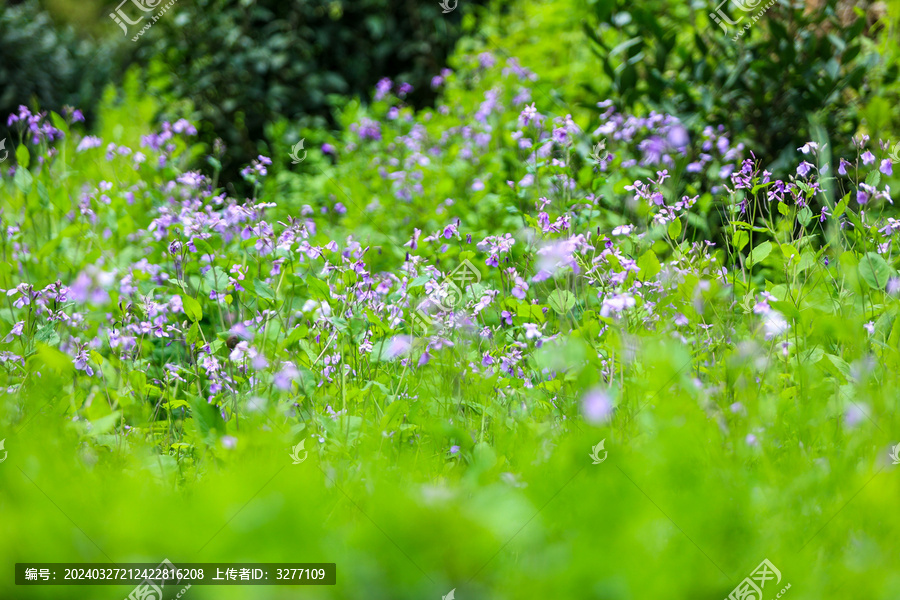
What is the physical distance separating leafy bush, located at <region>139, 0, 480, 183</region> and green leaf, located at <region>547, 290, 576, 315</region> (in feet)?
16.4

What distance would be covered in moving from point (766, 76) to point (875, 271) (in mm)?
Result: 1766

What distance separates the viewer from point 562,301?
201 centimetres

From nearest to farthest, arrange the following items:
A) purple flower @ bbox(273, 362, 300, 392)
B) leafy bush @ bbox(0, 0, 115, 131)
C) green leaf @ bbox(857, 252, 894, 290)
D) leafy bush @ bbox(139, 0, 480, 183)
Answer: purple flower @ bbox(273, 362, 300, 392) → green leaf @ bbox(857, 252, 894, 290) → leafy bush @ bbox(139, 0, 480, 183) → leafy bush @ bbox(0, 0, 115, 131)

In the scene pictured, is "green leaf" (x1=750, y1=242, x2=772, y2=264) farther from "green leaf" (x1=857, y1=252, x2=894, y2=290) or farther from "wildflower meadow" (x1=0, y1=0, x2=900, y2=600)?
"green leaf" (x1=857, y1=252, x2=894, y2=290)

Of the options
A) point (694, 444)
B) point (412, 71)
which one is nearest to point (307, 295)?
point (694, 444)

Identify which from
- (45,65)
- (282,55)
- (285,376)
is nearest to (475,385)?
(285,376)

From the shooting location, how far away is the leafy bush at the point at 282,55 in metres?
6.62

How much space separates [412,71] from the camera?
24.2 ft

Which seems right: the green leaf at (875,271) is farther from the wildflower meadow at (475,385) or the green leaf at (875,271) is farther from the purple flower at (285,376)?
the purple flower at (285,376)

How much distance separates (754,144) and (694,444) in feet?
9.26

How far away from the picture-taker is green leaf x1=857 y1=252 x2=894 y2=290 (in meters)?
1.96

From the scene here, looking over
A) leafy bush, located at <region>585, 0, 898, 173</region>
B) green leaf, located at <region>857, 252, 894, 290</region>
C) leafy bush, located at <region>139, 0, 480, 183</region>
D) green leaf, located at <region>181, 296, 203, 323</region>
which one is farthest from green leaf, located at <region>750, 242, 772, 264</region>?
leafy bush, located at <region>139, 0, 480, 183</region>

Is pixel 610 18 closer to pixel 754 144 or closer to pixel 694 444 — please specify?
pixel 754 144

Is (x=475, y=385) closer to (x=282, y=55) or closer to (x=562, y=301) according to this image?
(x=562, y=301)
